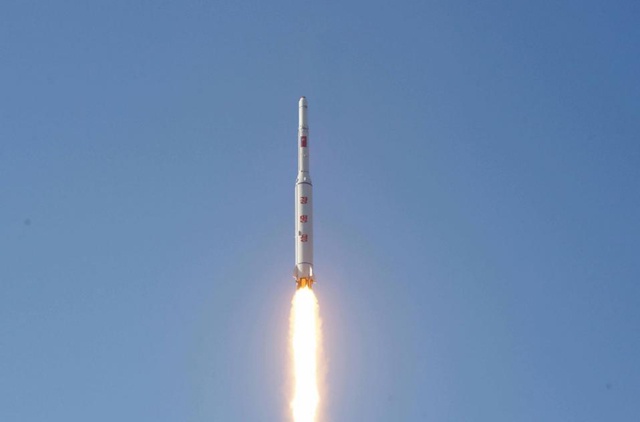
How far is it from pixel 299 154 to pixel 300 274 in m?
6.57

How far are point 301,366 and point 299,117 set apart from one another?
1173 cm

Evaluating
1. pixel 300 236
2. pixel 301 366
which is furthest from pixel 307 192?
pixel 301 366

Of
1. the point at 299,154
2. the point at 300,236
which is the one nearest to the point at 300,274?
the point at 300,236

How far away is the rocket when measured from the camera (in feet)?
238

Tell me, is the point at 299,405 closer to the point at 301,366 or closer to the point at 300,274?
the point at 301,366

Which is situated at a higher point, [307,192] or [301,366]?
[307,192]

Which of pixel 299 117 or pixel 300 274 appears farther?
pixel 299 117

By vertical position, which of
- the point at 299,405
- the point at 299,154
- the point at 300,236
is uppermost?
the point at 299,154

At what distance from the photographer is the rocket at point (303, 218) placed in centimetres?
7262

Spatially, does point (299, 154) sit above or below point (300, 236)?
above

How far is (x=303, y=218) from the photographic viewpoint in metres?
73.6

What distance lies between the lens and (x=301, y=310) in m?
75.7

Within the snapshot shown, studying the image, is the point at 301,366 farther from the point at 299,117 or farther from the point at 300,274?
the point at 299,117

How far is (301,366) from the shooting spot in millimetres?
76062
